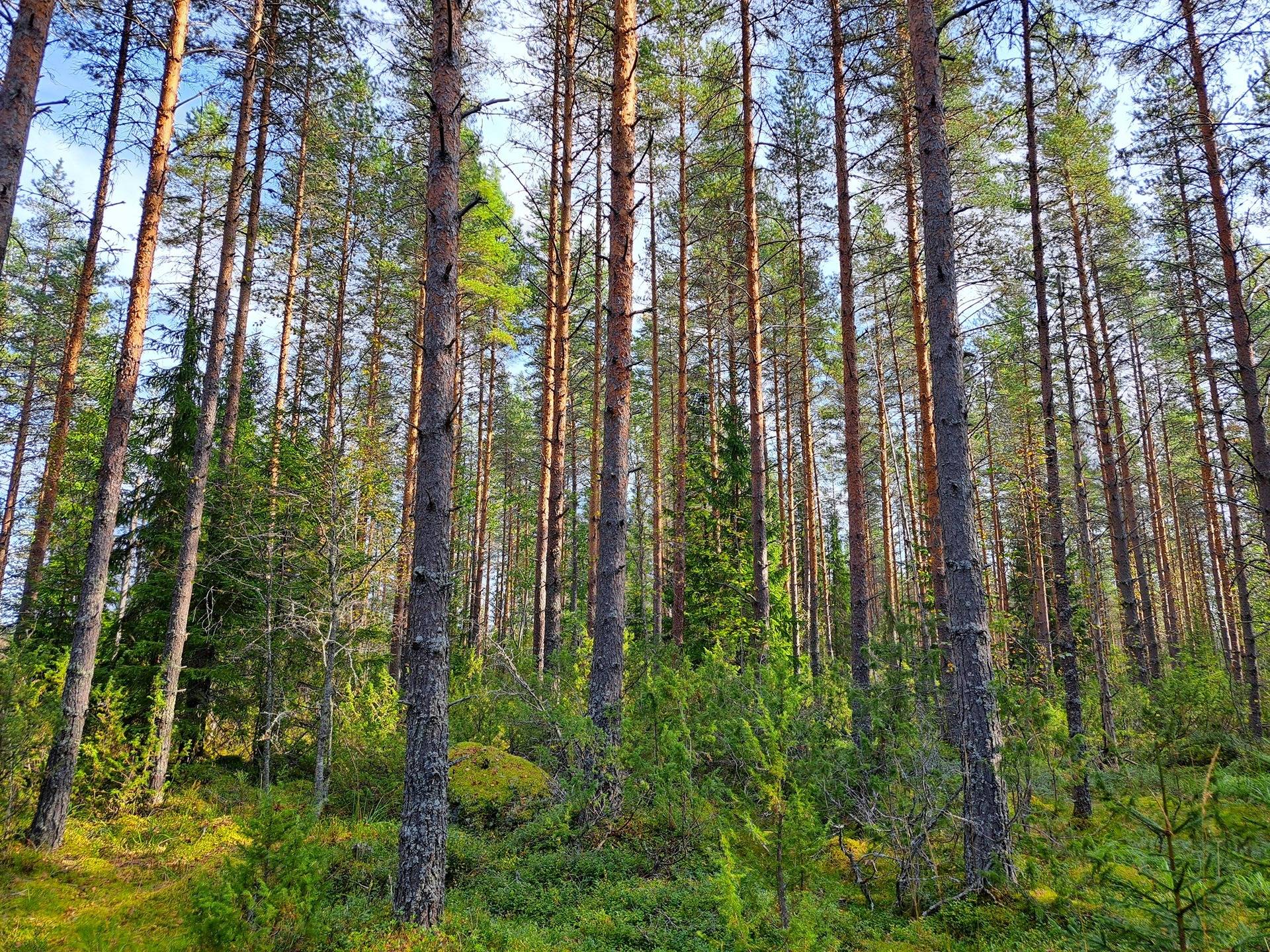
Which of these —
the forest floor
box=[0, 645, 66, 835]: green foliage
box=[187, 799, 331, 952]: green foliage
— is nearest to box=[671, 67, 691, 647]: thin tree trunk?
the forest floor

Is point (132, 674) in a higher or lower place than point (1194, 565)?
A: lower

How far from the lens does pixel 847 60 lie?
36.0 feet

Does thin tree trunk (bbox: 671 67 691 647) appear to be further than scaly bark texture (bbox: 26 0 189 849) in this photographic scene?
Yes

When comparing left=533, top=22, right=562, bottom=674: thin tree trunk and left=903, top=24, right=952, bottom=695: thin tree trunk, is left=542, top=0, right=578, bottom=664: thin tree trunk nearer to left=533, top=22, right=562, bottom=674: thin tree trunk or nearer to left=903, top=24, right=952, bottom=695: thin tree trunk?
left=533, top=22, right=562, bottom=674: thin tree trunk

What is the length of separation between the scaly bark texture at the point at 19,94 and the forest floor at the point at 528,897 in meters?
5.12

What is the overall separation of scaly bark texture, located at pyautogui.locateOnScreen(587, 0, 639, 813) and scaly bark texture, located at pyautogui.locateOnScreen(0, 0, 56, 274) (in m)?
5.21

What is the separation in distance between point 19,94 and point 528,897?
791cm

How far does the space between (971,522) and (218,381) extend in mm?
10690

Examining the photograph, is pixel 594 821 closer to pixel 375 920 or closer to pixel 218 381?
pixel 375 920

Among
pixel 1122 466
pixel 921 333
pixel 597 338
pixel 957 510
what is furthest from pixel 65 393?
pixel 1122 466

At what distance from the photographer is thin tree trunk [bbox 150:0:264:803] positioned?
8648 millimetres

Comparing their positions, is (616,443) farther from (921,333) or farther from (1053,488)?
(921,333)

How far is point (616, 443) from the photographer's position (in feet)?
23.6

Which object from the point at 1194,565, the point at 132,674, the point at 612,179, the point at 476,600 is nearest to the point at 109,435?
the point at 132,674
